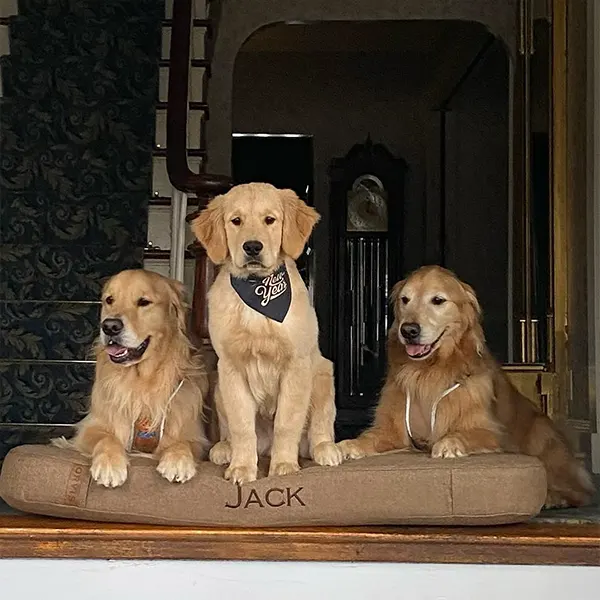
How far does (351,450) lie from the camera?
2.19m

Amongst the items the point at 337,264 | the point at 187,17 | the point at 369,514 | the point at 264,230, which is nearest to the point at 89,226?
the point at 187,17

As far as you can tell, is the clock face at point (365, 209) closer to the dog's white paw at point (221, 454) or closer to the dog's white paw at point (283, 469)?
the dog's white paw at point (221, 454)

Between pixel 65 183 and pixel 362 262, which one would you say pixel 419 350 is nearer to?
pixel 65 183

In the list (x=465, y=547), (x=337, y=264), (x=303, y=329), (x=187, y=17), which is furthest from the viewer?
(x=337, y=264)

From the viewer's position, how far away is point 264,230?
1975 millimetres

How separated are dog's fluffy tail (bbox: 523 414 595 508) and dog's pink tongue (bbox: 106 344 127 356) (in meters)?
1.07

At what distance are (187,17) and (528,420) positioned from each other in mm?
1782

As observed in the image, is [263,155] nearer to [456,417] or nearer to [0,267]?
[0,267]

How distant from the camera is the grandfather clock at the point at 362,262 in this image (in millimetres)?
6668

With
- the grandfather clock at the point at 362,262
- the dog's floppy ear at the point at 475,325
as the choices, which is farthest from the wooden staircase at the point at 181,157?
the grandfather clock at the point at 362,262

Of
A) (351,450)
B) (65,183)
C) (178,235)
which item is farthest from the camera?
(65,183)

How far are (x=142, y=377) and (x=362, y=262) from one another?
4.73 meters

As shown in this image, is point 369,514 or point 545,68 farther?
point 545,68

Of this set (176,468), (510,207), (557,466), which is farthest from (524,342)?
(176,468)
